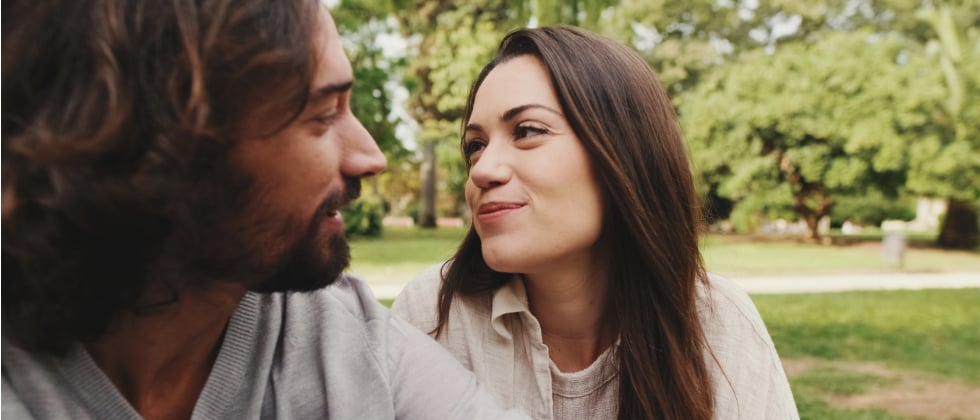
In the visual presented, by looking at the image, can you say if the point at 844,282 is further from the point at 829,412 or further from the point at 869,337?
the point at 829,412

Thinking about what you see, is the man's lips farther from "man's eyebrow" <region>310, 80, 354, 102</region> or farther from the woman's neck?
"man's eyebrow" <region>310, 80, 354, 102</region>

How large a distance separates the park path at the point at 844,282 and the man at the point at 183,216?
30.3 feet

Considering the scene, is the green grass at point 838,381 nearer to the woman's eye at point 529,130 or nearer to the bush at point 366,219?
the woman's eye at point 529,130

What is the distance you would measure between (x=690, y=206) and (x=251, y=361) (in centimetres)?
156

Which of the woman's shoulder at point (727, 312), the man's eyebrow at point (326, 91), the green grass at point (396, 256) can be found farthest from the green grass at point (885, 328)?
the man's eyebrow at point (326, 91)

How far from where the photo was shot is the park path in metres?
12.0

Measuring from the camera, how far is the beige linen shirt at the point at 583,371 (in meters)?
2.28

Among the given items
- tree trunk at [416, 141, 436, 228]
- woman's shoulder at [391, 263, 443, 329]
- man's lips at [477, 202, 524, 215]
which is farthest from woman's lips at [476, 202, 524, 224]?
tree trunk at [416, 141, 436, 228]

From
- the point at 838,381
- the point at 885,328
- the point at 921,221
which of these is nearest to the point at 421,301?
the point at 838,381

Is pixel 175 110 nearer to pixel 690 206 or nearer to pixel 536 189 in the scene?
pixel 536 189

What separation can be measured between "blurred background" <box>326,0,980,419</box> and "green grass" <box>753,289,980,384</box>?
34mm

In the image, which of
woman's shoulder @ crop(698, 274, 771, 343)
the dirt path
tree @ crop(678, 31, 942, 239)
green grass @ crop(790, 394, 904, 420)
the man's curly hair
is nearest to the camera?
the man's curly hair

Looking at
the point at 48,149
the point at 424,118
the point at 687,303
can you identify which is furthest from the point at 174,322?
the point at 424,118

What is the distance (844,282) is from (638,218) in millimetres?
12474
